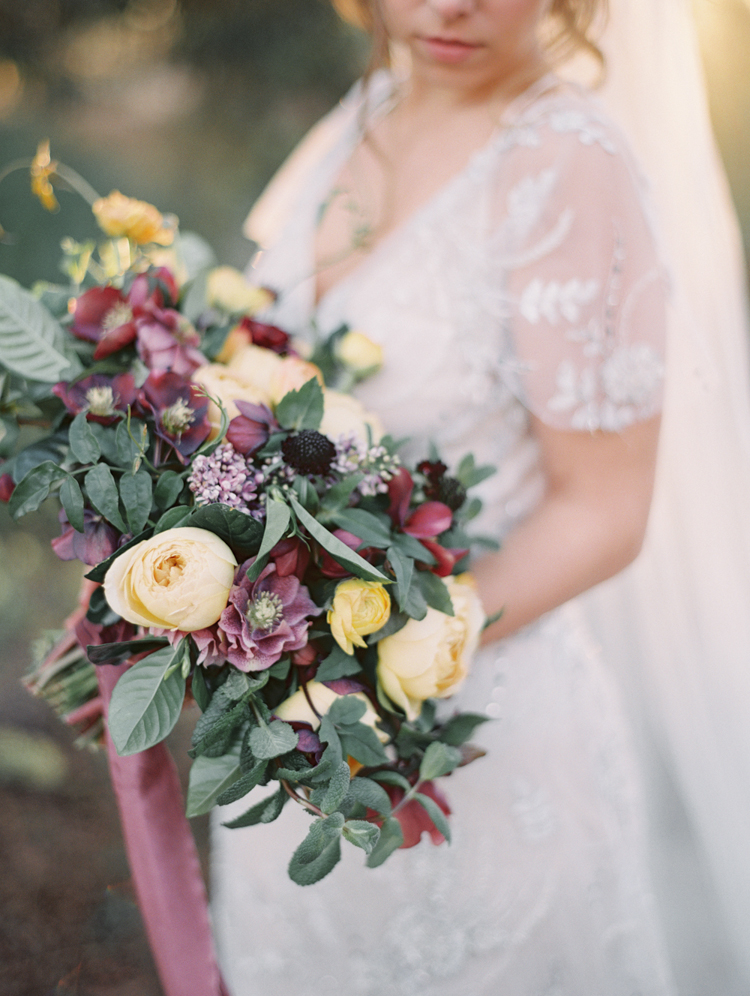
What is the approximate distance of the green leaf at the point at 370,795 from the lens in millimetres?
583

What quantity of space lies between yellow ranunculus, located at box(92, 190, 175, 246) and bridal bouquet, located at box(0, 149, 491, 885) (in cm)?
14

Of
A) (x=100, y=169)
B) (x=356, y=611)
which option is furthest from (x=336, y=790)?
(x=100, y=169)

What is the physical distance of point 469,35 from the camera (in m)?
0.89

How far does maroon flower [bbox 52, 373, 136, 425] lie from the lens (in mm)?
668

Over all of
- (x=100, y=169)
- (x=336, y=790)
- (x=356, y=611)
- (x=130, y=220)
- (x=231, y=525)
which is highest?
(x=100, y=169)

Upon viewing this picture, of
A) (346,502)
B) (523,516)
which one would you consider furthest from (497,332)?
(346,502)

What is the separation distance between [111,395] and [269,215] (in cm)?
93

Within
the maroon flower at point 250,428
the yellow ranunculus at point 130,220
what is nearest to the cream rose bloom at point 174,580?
the maroon flower at point 250,428

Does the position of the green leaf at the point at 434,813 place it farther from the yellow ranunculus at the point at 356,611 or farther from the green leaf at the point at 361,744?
the yellow ranunculus at the point at 356,611

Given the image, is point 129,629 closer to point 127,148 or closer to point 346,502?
point 346,502

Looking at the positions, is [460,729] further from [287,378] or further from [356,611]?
[287,378]

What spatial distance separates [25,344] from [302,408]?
322mm

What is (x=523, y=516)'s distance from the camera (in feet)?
3.35

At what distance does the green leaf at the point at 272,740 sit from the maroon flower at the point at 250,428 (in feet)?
0.81
